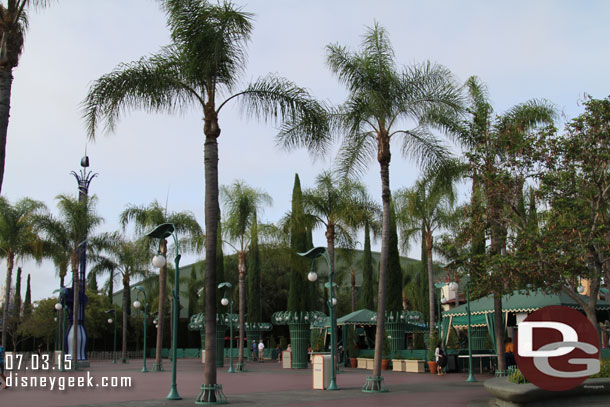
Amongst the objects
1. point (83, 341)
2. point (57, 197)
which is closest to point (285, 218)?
point (57, 197)

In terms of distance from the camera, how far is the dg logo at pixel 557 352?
1310 cm

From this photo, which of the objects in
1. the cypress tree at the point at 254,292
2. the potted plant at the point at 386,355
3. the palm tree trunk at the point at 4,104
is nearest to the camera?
the palm tree trunk at the point at 4,104

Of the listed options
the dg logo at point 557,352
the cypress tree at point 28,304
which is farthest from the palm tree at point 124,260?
the dg logo at point 557,352

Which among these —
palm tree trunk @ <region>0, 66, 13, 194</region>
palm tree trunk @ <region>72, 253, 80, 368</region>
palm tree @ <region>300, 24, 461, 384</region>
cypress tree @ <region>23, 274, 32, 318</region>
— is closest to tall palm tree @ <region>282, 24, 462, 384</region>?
palm tree @ <region>300, 24, 461, 384</region>

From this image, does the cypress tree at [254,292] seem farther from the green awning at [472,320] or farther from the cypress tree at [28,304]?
the cypress tree at [28,304]

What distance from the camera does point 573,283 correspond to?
53.3 feet

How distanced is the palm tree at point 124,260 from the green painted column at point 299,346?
28.8 feet

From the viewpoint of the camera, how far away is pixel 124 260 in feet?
151

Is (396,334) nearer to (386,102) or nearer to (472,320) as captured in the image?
(472,320)

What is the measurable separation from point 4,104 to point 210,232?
18.2 ft

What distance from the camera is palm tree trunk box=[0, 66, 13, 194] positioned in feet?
38.2

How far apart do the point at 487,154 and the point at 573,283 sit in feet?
13.6

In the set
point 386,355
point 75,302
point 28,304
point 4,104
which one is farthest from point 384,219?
point 28,304

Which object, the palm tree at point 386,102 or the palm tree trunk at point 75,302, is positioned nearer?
the palm tree at point 386,102
